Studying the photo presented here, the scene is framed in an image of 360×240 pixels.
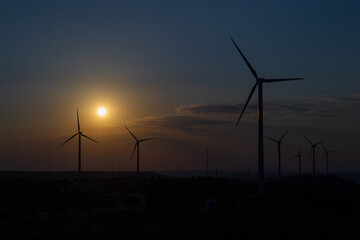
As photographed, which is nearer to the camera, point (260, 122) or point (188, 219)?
point (188, 219)

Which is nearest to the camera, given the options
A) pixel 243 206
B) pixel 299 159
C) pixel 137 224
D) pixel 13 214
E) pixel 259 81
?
pixel 137 224

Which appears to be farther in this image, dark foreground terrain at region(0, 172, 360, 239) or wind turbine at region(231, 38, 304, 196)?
wind turbine at region(231, 38, 304, 196)

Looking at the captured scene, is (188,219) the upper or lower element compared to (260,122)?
lower

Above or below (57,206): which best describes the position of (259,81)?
above

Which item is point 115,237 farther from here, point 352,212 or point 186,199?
point 352,212

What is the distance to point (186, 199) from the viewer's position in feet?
150

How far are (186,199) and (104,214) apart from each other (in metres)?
10.3

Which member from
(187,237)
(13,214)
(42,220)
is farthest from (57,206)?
(187,237)

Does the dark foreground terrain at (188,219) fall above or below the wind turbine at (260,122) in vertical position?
below

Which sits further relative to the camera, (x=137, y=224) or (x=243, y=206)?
(x=243, y=206)

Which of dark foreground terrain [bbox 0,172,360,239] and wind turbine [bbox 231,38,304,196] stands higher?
wind turbine [bbox 231,38,304,196]

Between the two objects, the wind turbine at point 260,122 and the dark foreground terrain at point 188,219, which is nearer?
the dark foreground terrain at point 188,219

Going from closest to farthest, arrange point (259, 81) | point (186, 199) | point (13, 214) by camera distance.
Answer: point (13, 214), point (186, 199), point (259, 81)

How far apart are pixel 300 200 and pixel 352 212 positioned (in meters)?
8.30
